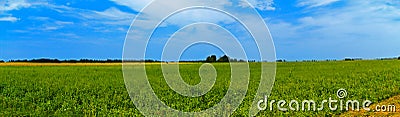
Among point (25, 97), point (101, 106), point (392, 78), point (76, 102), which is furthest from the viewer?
point (392, 78)

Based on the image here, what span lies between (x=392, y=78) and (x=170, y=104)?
13.3 metres

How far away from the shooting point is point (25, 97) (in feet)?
58.6

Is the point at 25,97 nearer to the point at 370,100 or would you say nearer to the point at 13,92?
the point at 13,92

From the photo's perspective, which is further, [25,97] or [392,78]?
[392,78]

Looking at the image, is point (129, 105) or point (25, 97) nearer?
point (129, 105)

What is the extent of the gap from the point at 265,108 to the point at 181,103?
3201 millimetres

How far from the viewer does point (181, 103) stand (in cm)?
1566

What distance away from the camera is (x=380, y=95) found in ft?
55.0

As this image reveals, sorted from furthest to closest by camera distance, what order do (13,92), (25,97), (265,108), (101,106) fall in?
(13,92)
(25,97)
(101,106)
(265,108)

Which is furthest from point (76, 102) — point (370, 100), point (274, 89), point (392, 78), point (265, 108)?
point (392, 78)

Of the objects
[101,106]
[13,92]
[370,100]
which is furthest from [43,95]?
[370,100]

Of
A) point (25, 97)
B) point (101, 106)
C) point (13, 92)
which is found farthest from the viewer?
point (13, 92)

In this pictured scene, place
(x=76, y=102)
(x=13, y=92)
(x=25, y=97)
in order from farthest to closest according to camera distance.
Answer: (x=13, y=92), (x=25, y=97), (x=76, y=102)

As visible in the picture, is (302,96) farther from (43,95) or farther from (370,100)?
(43,95)
